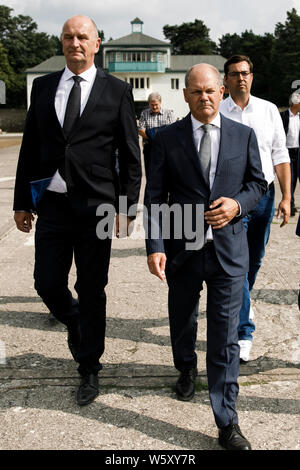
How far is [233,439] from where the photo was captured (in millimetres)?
3008

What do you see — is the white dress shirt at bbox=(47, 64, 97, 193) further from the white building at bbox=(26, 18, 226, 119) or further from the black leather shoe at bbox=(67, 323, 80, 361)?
the white building at bbox=(26, 18, 226, 119)

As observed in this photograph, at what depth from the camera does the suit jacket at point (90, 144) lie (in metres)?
3.52

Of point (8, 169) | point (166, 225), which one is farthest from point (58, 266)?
point (8, 169)

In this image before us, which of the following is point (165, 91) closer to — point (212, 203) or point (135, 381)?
point (135, 381)

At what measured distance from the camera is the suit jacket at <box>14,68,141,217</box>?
352cm

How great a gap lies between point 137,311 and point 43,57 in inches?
4175

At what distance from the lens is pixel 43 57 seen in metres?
104

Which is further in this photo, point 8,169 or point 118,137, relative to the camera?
point 8,169

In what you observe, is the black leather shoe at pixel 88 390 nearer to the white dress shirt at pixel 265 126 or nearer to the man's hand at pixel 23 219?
the man's hand at pixel 23 219

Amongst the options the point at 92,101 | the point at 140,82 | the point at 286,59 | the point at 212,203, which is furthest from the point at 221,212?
the point at 140,82

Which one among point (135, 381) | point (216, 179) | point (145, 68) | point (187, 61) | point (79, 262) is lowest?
point (135, 381)

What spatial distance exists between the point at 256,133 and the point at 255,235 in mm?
781

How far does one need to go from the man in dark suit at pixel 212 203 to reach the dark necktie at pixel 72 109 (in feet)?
1.84

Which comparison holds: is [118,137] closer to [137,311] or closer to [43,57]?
[137,311]
